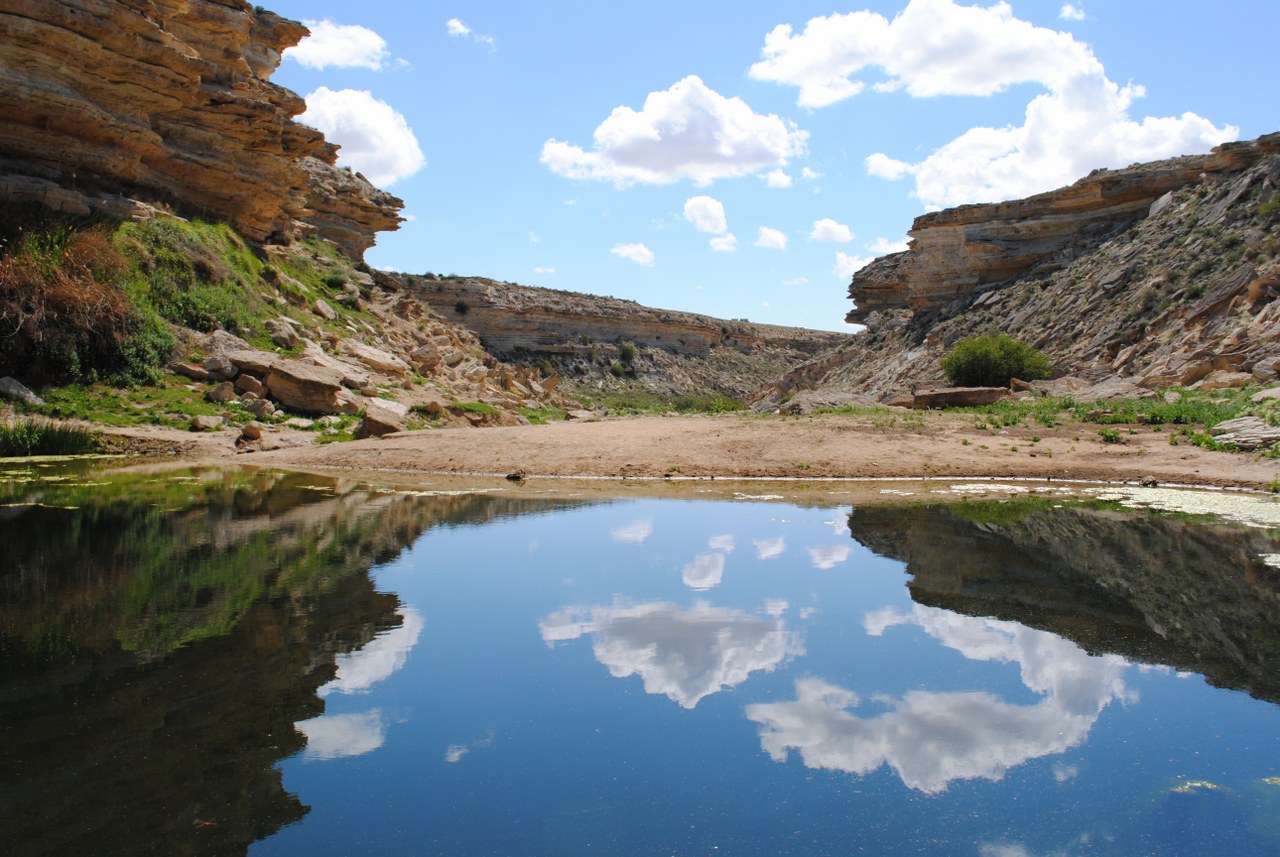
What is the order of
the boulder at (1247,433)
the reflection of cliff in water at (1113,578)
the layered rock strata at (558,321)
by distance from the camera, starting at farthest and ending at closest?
the layered rock strata at (558,321), the boulder at (1247,433), the reflection of cliff in water at (1113,578)

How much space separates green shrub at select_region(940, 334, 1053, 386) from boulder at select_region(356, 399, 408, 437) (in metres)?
20.2

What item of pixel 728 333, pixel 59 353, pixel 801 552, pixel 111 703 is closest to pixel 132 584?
pixel 111 703

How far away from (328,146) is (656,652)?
44357 mm

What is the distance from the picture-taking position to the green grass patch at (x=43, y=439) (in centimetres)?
1870

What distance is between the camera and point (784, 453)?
70.8 feet

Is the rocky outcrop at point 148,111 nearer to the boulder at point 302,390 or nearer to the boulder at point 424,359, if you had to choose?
the boulder at point 302,390

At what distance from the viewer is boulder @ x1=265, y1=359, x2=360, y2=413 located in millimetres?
24688

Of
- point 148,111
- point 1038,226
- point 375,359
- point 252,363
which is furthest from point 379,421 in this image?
point 1038,226

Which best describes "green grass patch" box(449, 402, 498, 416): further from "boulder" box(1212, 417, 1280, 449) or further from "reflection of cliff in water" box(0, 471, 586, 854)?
"boulder" box(1212, 417, 1280, 449)

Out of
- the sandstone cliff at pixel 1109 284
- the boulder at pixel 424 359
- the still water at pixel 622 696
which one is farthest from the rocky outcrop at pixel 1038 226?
the still water at pixel 622 696

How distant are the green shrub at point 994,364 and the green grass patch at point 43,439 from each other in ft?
90.4

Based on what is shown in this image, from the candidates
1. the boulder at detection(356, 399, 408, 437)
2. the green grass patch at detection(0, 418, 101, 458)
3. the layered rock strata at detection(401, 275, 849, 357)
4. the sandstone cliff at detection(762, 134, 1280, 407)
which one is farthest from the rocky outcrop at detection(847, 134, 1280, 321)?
the green grass patch at detection(0, 418, 101, 458)

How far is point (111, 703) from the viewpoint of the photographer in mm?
5719

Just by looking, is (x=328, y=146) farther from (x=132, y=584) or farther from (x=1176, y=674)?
(x=1176, y=674)
